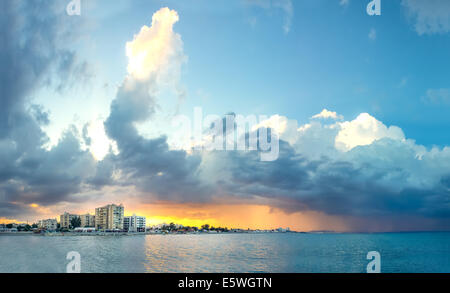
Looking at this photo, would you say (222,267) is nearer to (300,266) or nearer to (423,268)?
(300,266)
